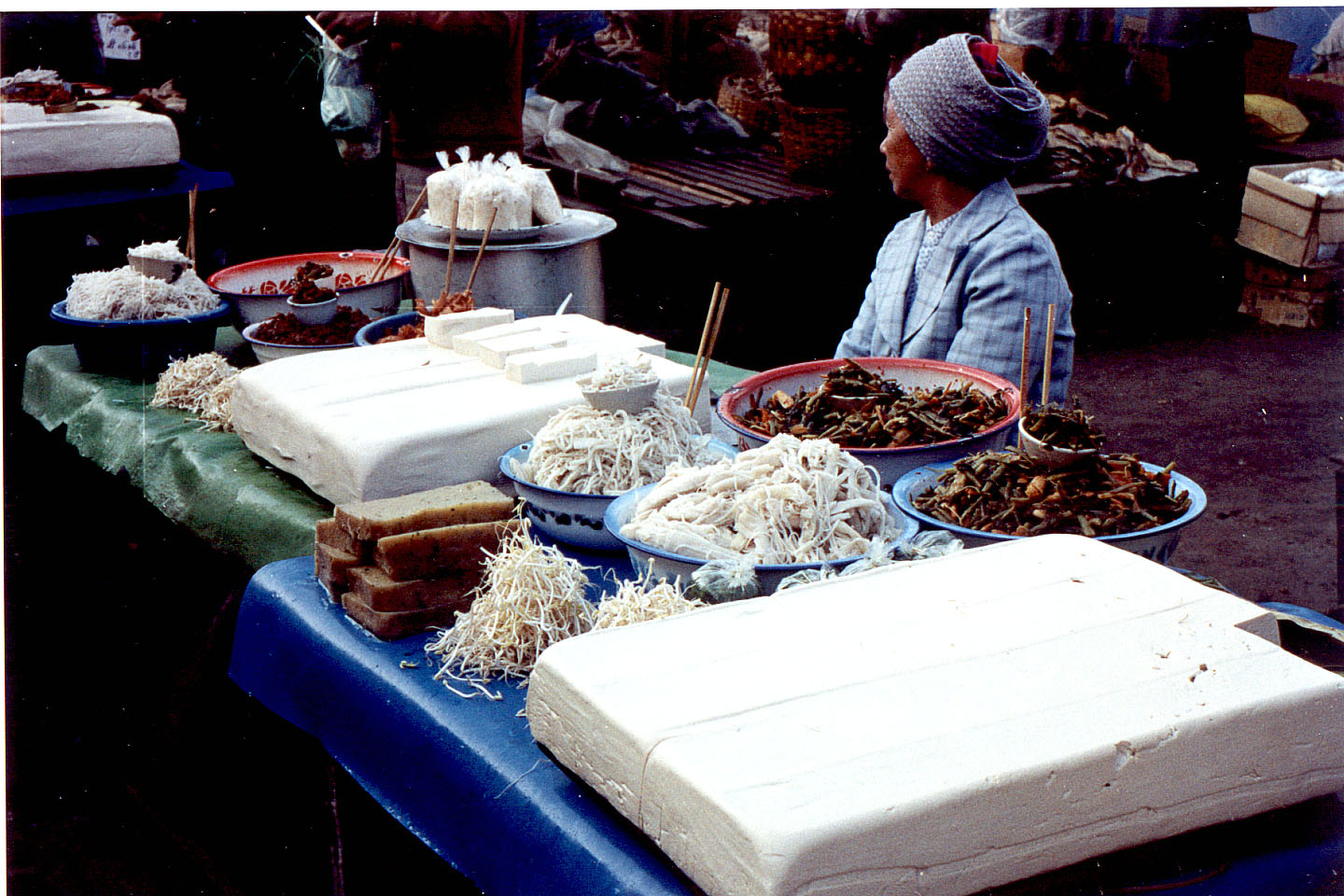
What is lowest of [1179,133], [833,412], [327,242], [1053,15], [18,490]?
[18,490]

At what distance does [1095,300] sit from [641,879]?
7162mm

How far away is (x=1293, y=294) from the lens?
7137 millimetres

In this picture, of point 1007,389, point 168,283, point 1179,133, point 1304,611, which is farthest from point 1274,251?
point 168,283

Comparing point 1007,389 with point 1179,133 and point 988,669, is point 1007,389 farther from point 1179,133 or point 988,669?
point 1179,133

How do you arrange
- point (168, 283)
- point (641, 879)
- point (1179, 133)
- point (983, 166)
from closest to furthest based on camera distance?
1. point (641, 879)
2. point (983, 166)
3. point (168, 283)
4. point (1179, 133)

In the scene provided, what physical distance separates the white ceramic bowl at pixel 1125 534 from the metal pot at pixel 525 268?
5.65ft

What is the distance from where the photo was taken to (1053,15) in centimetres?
713

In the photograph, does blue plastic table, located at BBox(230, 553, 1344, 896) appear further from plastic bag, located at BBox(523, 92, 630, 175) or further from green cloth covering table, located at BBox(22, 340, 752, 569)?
plastic bag, located at BBox(523, 92, 630, 175)

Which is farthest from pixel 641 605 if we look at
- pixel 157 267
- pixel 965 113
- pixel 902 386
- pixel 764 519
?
pixel 157 267

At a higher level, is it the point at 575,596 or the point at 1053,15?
the point at 1053,15

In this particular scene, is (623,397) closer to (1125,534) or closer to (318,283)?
(1125,534)

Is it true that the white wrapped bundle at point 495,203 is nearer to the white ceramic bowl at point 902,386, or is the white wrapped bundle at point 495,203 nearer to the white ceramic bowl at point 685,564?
the white ceramic bowl at point 902,386

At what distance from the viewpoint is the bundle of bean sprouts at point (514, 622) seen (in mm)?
1895

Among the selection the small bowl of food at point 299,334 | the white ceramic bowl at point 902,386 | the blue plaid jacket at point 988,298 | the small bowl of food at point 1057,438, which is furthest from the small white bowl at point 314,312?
the small bowl of food at point 1057,438
